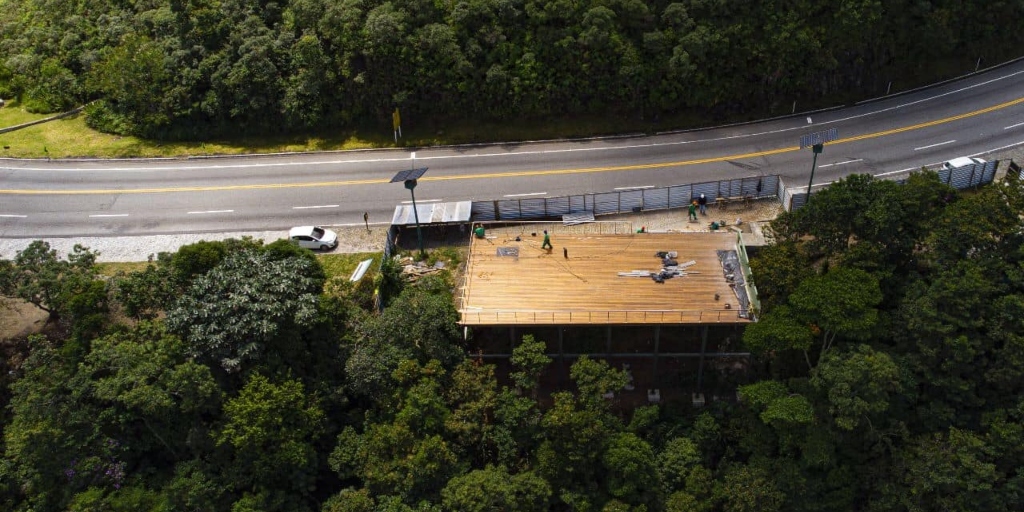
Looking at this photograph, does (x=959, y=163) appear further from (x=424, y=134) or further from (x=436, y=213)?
(x=424, y=134)

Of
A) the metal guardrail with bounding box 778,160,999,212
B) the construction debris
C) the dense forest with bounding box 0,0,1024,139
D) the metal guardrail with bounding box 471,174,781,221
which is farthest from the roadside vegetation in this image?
the construction debris

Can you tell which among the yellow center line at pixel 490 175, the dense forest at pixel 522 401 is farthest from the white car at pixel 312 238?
the dense forest at pixel 522 401

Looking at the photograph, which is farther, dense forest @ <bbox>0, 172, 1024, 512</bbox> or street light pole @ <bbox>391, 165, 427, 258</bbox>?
street light pole @ <bbox>391, 165, 427, 258</bbox>

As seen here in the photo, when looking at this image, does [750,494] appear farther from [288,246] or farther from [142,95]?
[142,95]

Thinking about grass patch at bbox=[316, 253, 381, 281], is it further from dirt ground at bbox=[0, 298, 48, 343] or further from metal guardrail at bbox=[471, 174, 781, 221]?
dirt ground at bbox=[0, 298, 48, 343]

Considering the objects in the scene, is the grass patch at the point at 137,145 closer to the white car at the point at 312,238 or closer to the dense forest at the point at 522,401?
the white car at the point at 312,238
